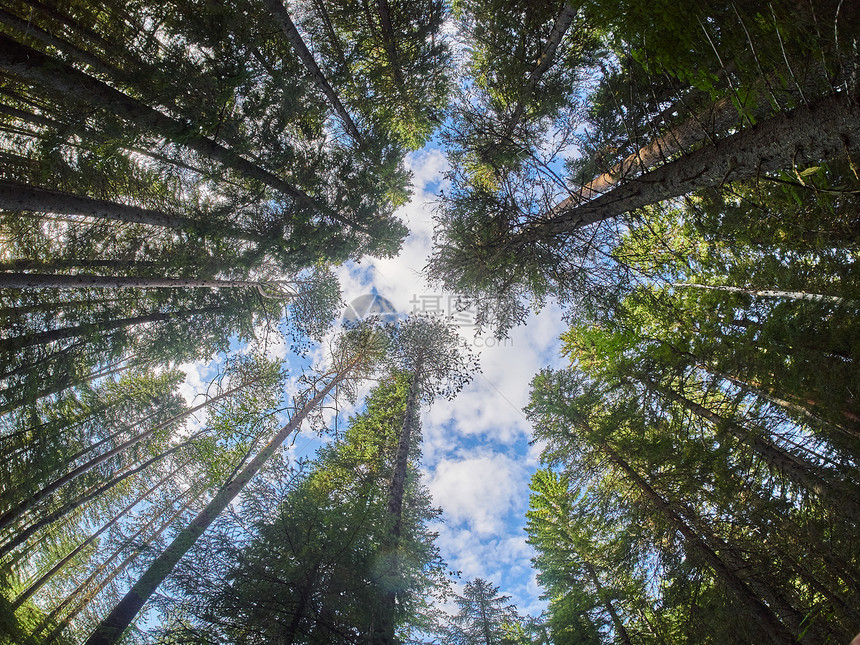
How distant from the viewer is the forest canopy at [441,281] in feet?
15.9

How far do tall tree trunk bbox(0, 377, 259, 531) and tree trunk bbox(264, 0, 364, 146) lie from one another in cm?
1051

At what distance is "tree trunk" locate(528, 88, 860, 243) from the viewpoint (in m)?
2.56

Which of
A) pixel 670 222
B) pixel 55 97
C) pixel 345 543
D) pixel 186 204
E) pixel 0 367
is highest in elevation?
pixel 186 204

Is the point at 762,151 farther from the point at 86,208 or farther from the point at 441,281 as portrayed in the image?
the point at 86,208

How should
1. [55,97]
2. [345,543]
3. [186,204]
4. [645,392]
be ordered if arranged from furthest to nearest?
1. [186,204]
2. [645,392]
3. [55,97]
4. [345,543]

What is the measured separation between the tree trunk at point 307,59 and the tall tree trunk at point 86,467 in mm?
10512

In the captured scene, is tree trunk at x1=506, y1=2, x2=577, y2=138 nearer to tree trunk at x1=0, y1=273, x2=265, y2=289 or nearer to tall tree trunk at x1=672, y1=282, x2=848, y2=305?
tall tree trunk at x1=672, y1=282, x2=848, y2=305

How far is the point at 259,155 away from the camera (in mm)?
7883

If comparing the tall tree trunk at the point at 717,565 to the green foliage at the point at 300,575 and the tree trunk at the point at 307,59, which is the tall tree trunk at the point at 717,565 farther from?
the tree trunk at the point at 307,59

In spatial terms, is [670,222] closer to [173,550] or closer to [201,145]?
[201,145]

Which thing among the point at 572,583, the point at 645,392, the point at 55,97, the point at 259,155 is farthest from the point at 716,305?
the point at 55,97

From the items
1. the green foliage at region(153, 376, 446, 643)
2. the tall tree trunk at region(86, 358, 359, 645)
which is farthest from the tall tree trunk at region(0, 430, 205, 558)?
the green foliage at region(153, 376, 446, 643)

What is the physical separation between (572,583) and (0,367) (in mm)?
16475

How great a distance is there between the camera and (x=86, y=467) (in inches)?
398
